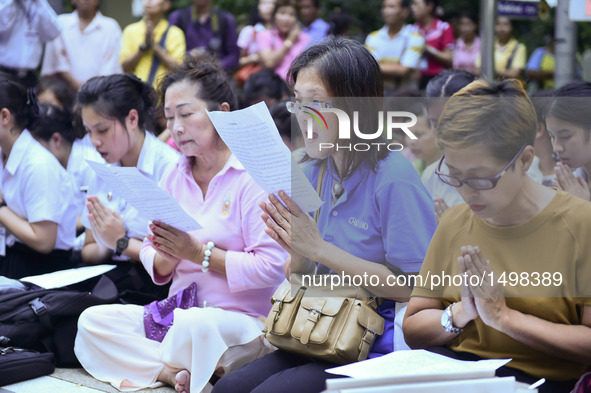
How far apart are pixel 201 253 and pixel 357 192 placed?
0.94 m

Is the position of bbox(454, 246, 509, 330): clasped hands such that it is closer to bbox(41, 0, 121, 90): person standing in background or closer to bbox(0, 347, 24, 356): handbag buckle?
bbox(0, 347, 24, 356): handbag buckle

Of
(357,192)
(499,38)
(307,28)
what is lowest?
(499,38)

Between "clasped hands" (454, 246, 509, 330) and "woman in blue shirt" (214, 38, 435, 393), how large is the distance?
0.34 m

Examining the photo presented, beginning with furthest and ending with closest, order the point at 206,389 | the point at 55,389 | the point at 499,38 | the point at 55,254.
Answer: the point at 499,38, the point at 55,254, the point at 55,389, the point at 206,389

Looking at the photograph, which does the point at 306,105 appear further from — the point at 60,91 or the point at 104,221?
the point at 60,91

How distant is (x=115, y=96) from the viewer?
4.27m

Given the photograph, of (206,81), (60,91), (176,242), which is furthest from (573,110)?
(60,91)

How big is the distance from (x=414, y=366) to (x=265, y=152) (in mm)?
879

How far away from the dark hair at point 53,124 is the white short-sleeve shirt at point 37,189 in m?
0.73

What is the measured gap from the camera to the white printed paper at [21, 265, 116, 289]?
3.98 meters

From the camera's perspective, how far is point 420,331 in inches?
99.7

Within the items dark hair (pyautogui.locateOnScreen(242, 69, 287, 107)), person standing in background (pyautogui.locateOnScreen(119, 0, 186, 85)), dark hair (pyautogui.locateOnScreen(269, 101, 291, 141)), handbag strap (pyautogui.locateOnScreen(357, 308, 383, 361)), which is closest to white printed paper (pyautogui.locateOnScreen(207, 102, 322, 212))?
handbag strap (pyautogui.locateOnScreen(357, 308, 383, 361))

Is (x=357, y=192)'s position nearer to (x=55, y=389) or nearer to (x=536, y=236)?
(x=536, y=236)

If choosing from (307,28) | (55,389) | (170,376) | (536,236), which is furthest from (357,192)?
(307,28)
